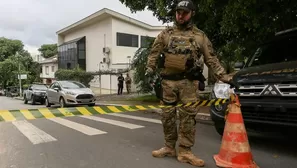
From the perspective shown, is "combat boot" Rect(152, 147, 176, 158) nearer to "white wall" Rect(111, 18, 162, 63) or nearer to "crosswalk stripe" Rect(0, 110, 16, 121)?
"crosswalk stripe" Rect(0, 110, 16, 121)

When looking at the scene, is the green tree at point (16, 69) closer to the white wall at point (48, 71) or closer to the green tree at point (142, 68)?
the white wall at point (48, 71)

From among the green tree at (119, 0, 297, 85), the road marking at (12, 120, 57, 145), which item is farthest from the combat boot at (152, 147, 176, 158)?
the green tree at (119, 0, 297, 85)

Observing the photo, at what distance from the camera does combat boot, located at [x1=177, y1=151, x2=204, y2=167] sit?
12.9 feet

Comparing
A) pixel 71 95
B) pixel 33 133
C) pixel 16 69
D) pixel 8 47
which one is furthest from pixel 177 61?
pixel 8 47

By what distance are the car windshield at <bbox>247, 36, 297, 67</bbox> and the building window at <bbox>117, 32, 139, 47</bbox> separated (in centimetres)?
2449

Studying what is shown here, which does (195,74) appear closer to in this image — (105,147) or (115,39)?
(105,147)

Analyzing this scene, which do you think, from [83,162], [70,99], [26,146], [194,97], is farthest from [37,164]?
[70,99]

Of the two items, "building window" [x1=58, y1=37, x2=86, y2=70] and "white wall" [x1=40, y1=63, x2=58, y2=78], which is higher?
"building window" [x1=58, y1=37, x2=86, y2=70]

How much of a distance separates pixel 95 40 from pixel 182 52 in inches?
1151

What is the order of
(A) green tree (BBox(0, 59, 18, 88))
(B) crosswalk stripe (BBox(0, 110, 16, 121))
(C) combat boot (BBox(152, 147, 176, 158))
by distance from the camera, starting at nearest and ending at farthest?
(C) combat boot (BBox(152, 147, 176, 158))
(B) crosswalk stripe (BBox(0, 110, 16, 121))
(A) green tree (BBox(0, 59, 18, 88))

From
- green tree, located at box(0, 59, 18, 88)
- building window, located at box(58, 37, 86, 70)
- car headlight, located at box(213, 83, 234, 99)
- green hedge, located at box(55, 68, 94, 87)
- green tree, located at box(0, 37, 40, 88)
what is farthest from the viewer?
green tree, located at box(0, 59, 18, 88)

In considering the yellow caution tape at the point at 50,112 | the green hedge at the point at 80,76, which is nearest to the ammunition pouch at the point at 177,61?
the yellow caution tape at the point at 50,112

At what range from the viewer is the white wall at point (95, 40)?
3003 cm

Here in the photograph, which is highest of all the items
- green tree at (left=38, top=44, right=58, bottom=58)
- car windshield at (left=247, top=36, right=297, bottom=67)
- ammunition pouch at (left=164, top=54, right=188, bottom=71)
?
green tree at (left=38, top=44, right=58, bottom=58)
